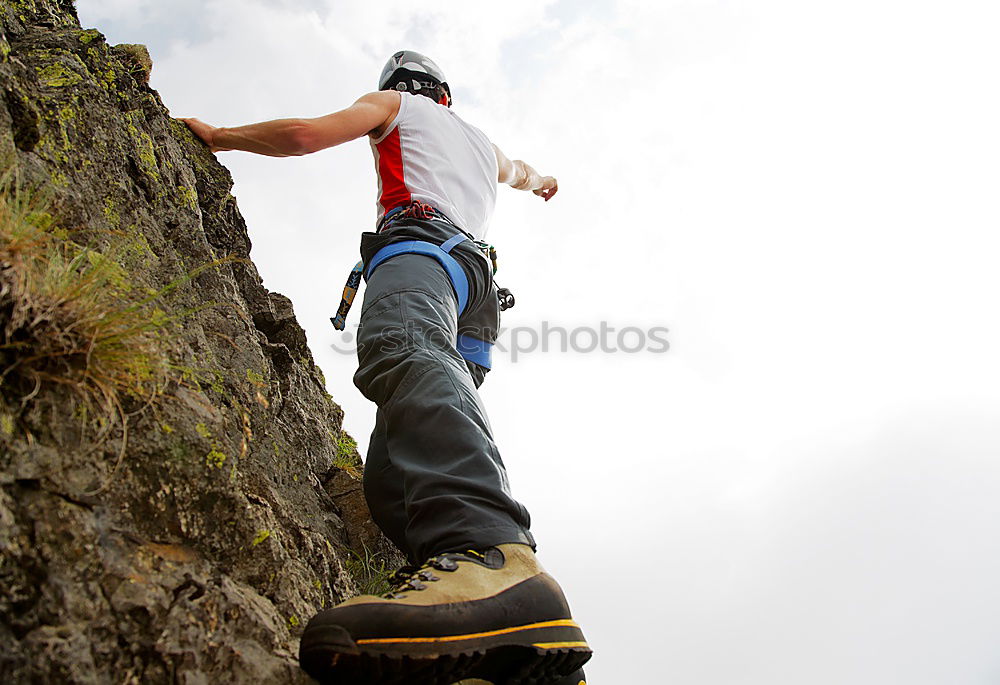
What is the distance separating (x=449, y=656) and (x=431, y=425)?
1.03 metres

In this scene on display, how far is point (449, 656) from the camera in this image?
2307 mm

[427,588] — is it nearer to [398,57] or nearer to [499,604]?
[499,604]

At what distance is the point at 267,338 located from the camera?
509 cm

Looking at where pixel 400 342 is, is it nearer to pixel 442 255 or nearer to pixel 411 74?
pixel 442 255

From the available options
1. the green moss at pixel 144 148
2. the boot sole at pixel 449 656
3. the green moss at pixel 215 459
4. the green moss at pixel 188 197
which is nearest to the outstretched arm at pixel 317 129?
the green moss at pixel 188 197

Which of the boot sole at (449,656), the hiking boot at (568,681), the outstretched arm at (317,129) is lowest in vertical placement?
the hiking boot at (568,681)

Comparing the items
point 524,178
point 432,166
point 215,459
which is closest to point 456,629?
point 215,459

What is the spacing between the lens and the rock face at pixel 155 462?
204 centimetres

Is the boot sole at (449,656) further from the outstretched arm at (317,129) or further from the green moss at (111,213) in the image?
the outstretched arm at (317,129)

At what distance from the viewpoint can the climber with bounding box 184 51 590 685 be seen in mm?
2301

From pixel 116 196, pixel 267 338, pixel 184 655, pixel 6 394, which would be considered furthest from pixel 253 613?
pixel 267 338

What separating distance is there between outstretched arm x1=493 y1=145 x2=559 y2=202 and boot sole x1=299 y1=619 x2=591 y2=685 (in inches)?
176

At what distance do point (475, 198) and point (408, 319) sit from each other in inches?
63.6

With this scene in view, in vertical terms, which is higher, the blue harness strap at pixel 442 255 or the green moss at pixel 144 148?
the green moss at pixel 144 148
